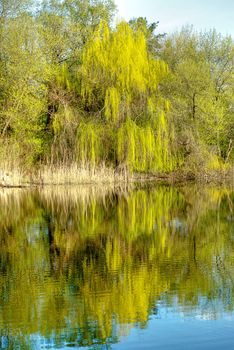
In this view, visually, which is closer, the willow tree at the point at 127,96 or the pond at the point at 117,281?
the pond at the point at 117,281

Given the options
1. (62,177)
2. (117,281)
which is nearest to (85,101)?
(62,177)

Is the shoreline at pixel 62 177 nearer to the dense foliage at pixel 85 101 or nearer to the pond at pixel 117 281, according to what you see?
the dense foliage at pixel 85 101

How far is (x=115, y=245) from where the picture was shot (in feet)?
30.3

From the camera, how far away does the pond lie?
15.7ft

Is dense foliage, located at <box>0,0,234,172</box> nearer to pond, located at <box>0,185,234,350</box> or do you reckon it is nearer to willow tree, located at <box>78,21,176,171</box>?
willow tree, located at <box>78,21,176,171</box>

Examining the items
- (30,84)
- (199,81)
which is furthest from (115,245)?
(199,81)

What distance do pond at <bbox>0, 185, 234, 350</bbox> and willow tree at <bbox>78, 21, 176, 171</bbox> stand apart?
30.7 ft

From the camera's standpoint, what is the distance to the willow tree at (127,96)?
22656 millimetres

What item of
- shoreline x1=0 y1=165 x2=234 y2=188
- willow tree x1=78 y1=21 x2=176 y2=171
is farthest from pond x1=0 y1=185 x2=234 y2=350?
willow tree x1=78 y1=21 x2=176 y2=171

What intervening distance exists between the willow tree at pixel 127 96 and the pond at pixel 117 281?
9345mm

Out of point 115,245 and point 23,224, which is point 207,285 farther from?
point 23,224

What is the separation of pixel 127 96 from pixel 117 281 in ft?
55.3

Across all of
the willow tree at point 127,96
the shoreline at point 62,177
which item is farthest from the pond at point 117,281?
the willow tree at point 127,96

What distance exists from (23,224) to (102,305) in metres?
6.66
